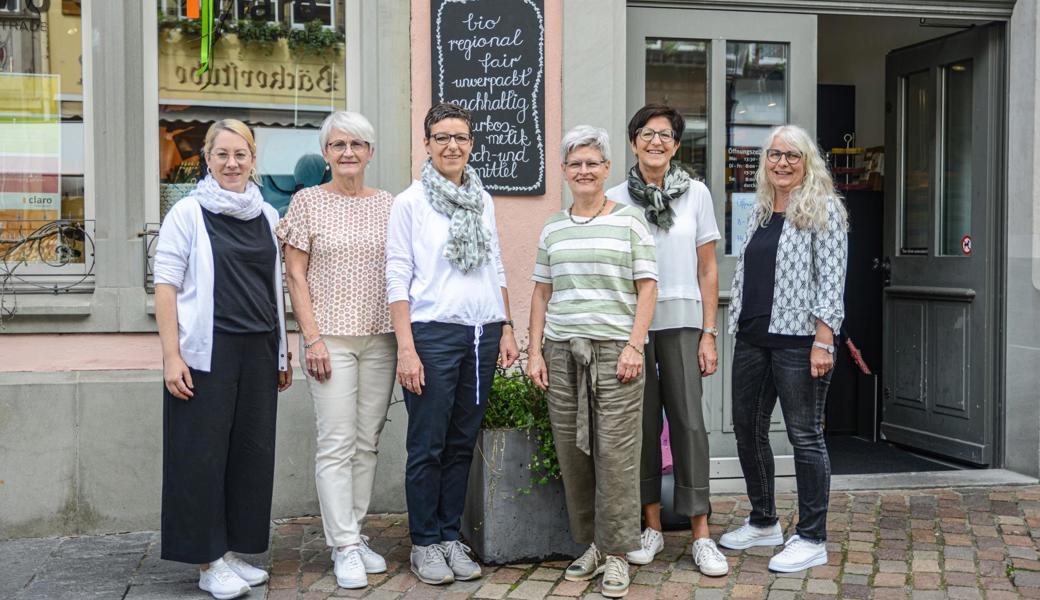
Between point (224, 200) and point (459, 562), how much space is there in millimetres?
1735

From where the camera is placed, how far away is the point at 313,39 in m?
5.71

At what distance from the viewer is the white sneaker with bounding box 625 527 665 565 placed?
15.2 ft

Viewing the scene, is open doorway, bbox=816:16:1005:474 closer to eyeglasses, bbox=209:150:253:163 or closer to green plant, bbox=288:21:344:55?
green plant, bbox=288:21:344:55

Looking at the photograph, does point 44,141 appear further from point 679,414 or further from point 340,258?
point 679,414

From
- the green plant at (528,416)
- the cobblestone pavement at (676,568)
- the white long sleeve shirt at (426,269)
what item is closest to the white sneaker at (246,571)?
the cobblestone pavement at (676,568)

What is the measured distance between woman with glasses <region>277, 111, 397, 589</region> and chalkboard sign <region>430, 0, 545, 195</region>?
119cm

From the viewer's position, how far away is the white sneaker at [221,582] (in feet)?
13.9

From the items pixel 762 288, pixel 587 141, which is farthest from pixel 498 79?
pixel 762 288

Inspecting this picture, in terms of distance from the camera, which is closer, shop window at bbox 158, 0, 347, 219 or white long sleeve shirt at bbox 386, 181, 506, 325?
white long sleeve shirt at bbox 386, 181, 506, 325

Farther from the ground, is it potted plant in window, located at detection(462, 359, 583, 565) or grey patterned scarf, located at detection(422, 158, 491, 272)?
grey patterned scarf, located at detection(422, 158, 491, 272)

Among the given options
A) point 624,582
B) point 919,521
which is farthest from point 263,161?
point 919,521

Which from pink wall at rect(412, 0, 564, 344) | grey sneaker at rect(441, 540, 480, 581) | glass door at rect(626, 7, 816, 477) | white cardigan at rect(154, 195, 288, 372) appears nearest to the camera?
white cardigan at rect(154, 195, 288, 372)

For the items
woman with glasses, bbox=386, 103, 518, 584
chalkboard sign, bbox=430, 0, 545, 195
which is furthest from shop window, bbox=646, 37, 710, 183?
woman with glasses, bbox=386, 103, 518, 584

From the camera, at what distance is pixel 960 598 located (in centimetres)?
431
